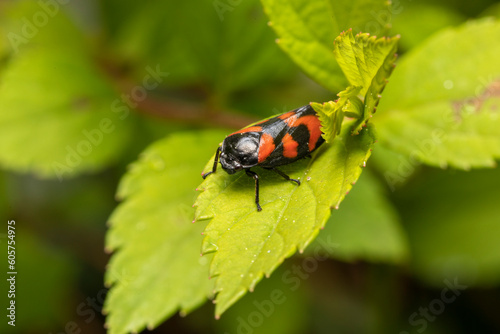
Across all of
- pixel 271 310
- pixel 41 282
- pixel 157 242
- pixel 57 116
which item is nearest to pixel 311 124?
pixel 157 242

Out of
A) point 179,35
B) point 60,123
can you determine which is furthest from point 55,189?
point 179,35

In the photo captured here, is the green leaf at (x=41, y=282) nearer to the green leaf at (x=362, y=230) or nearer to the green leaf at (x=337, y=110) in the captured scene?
the green leaf at (x=362, y=230)

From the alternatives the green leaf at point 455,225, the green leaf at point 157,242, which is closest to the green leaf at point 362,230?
the green leaf at point 455,225

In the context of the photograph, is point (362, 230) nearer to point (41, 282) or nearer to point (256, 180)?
point (256, 180)

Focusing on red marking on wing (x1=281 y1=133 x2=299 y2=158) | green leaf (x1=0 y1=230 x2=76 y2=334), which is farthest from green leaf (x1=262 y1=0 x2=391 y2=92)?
green leaf (x1=0 y1=230 x2=76 y2=334)

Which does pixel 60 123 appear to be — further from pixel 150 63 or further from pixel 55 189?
pixel 55 189
